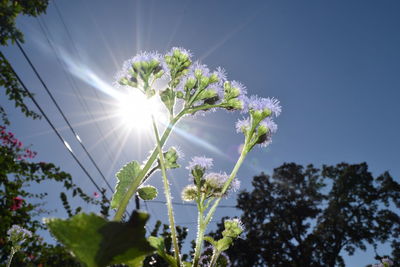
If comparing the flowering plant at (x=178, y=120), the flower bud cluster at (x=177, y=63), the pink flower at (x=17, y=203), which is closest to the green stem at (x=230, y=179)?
the flowering plant at (x=178, y=120)

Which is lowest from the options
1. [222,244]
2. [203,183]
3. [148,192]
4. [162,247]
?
[162,247]

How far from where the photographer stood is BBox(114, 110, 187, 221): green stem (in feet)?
3.09

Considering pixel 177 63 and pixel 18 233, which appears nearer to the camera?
pixel 177 63

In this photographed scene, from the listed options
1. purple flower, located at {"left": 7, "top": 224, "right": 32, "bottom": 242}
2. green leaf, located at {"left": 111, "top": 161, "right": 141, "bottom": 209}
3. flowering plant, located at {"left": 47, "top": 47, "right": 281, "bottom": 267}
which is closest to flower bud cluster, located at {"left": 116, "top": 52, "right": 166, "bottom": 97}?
flowering plant, located at {"left": 47, "top": 47, "right": 281, "bottom": 267}

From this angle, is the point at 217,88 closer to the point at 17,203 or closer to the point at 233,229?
the point at 233,229

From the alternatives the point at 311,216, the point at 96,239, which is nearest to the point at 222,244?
the point at 96,239

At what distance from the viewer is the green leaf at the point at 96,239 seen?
67cm

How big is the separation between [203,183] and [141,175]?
27.4 inches

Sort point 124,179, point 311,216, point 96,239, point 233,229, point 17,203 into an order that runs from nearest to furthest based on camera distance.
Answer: point 96,239, point 124,179, point 233,229, point 17,203, point 311,216

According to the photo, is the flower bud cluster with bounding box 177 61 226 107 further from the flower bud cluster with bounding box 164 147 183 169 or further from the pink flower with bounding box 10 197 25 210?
the pink flower with bounding box 10 197 25 210

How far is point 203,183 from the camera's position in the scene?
5.75 feet

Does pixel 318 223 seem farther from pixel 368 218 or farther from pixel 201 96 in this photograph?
pixel 201 96

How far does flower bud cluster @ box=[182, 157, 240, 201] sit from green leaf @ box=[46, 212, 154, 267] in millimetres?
974

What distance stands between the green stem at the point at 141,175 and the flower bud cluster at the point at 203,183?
0.44m
